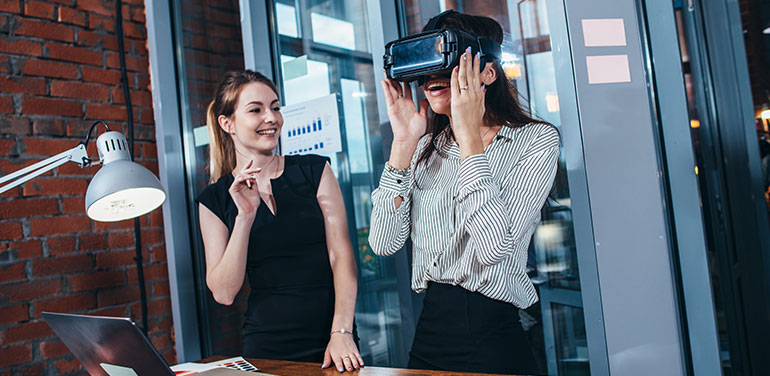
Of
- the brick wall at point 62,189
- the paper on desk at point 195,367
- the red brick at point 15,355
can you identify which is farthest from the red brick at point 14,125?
the paper on desk at point 195,367

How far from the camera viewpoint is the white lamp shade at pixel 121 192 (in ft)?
4.20

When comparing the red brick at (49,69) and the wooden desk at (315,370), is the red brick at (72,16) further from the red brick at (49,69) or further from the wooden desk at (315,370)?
the wooden desk at (315,370)

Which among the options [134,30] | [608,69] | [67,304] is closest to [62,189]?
[67,304]

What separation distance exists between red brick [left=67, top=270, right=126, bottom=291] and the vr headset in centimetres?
174

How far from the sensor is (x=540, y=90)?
1.54m

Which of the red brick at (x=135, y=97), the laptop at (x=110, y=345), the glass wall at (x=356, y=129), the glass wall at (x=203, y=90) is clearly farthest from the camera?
the glass wall at (x=203, y=90)

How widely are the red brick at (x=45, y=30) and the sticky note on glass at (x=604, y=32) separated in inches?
83.8

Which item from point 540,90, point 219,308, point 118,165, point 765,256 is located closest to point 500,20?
point 540,90

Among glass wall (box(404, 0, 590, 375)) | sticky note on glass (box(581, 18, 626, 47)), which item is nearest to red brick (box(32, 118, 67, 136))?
glass wall (box(404, 0, 590, 375))

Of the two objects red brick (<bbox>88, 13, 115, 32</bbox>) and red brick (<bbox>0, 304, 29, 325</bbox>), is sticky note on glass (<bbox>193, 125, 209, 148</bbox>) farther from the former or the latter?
red brick (<bbox>0, 304, 29, 325</bbox>)

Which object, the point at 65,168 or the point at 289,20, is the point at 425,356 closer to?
the point at 289,20

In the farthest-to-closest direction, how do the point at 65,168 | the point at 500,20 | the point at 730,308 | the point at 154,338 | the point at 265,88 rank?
the point at 154,338 → the point at 65,168 → the point at 265,88 → the point at 500,20 → the point at 730,308

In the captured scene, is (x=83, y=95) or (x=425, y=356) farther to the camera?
(x=83, y=95)

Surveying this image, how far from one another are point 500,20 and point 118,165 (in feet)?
3.61
